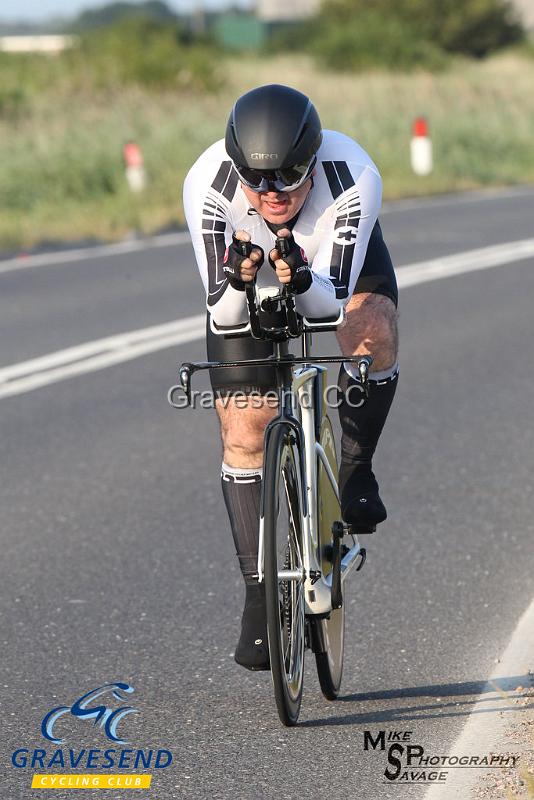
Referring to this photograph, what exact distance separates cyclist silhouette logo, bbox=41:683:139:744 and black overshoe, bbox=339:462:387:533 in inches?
35.1

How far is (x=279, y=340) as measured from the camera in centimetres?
415

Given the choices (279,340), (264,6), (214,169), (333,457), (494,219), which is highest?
(214,169)

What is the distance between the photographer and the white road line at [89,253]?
637 inches

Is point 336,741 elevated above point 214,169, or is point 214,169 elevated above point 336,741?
point 214,169

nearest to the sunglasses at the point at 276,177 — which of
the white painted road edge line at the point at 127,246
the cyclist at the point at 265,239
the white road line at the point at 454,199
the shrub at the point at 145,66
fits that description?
the cyclist at the point at 265,239

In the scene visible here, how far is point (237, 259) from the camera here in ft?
12.7

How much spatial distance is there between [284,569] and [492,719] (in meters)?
0.74

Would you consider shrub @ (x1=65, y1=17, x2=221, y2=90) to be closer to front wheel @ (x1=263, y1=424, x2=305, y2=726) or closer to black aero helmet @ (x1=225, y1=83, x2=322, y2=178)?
black aero helmet @ (x1=225, y1=83, x2=322, y2=178)

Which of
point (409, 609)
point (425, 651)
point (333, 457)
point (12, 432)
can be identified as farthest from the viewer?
point (12, 432)

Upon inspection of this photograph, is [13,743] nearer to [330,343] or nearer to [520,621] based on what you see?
[520,621]

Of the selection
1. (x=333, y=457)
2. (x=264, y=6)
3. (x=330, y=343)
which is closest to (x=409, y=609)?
(x=333, y=457)

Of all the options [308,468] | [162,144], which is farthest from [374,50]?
[308,468]

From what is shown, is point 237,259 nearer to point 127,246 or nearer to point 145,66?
point 127,246

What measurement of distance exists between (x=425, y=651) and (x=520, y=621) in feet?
1.44
